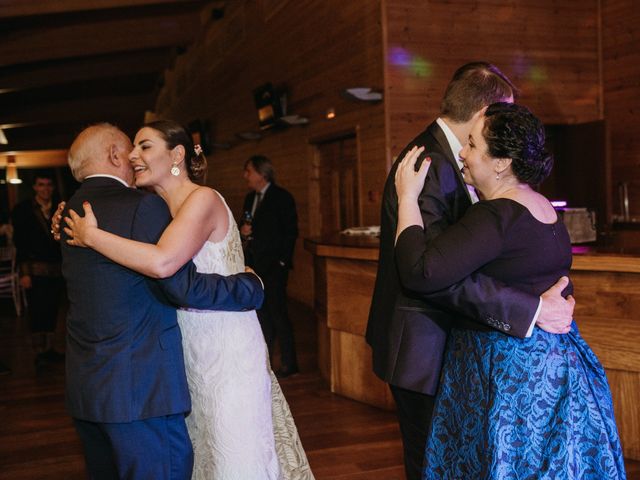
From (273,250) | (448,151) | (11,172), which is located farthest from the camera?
(11,172)

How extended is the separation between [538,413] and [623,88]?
6.82 meters

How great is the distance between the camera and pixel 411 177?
196 centimetres

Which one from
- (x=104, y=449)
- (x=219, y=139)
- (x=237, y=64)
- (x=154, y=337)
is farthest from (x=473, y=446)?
(x=219, y=139)

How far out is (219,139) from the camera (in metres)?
14.2

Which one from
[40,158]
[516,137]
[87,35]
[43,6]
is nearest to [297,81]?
[43,6]

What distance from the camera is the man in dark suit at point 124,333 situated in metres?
2.04

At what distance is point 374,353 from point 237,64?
1093 centimetres

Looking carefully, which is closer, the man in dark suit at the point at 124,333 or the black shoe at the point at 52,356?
the man in dark suit at the point at 124,333

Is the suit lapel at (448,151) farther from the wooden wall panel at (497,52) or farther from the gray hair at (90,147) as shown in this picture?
the wooden wall panel at (497,52)

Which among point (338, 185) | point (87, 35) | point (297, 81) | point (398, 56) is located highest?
point (87, 35)

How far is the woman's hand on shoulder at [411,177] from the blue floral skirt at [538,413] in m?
0.43

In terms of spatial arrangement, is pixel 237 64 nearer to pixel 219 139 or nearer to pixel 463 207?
pixel 219 139

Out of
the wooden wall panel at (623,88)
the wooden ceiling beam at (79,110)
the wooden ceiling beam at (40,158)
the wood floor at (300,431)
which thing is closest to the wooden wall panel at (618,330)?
the wood floor at (300,431)

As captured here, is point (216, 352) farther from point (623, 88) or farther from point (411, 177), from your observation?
point (623, 88)
